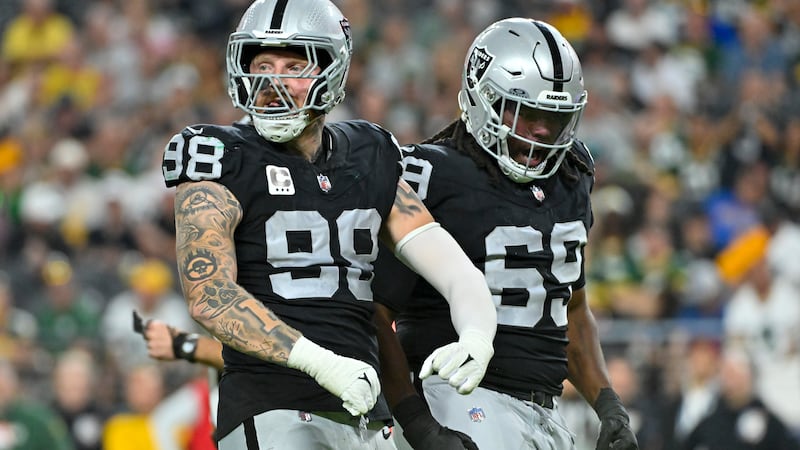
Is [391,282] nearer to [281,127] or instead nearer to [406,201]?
[406,201]

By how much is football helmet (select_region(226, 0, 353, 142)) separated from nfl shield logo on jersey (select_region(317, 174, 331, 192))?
0.14m

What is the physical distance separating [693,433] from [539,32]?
180 inches

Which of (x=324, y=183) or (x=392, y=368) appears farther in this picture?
(x=392, y=368)

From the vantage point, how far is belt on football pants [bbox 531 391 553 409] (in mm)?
4598

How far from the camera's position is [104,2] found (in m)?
13.8

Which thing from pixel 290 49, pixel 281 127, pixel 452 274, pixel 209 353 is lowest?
pixel 209 353

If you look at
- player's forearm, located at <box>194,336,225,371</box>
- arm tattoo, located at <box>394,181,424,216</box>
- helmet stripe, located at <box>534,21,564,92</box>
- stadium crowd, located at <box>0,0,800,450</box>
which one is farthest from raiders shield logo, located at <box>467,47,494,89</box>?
stadium crowd, located at <box>0,0,800,450</box>

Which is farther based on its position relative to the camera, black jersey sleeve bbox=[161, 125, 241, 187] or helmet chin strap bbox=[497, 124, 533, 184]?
helmet chin strap bbox=[497, 124, 533, 184]

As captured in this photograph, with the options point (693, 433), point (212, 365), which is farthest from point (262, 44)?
point (693, 433)

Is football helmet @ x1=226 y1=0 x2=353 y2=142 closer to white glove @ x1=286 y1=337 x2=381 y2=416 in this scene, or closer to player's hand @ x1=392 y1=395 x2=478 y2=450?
white glove @ x1=286 y1=337 x2=381 y2=416

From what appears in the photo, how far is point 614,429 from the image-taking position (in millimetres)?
4801

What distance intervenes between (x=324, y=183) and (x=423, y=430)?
82 cm

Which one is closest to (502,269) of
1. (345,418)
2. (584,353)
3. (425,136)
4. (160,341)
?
(584,353)

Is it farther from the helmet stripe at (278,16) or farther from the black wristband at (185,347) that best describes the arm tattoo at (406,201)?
the black wristband at (185,347)
